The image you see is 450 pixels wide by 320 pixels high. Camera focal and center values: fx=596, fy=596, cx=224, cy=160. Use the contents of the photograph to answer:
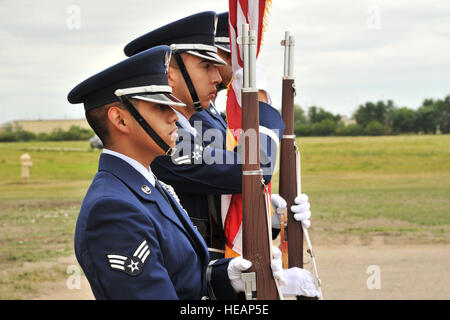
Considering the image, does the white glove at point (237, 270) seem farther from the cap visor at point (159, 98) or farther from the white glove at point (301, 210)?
the white glove at point (301, 210)

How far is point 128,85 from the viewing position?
2305 mm

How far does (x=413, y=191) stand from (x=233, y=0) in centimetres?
1834

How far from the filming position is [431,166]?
2588cm

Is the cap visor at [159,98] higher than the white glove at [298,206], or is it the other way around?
the cap visor at [159,98]

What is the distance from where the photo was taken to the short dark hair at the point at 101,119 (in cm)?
229

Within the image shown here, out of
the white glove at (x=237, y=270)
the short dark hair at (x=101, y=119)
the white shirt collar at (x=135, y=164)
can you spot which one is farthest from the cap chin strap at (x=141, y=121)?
the white glove at (x=237, y=270)


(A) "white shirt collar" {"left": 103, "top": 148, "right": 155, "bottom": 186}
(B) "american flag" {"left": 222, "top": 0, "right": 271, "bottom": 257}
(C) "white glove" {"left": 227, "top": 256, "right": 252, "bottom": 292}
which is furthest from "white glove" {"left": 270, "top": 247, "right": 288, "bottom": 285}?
(A) "white shirt collar" {"left": 103, "top": 148, "right": 155, "bottom": 186}

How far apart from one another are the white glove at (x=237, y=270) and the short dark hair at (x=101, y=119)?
73 centimetres

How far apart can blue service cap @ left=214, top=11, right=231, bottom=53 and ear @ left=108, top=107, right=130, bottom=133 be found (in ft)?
4.88

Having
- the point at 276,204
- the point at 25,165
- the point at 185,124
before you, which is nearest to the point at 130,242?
the point at 185,124

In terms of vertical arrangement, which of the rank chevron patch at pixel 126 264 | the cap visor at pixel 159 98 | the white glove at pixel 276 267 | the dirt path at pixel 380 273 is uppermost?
the cap visor at pixel 159 98

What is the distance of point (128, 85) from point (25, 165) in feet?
80.5

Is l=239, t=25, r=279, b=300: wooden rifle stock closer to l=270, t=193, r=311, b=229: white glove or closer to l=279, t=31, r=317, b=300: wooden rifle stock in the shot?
l=270, t=193, r=311, b=229: white glove
